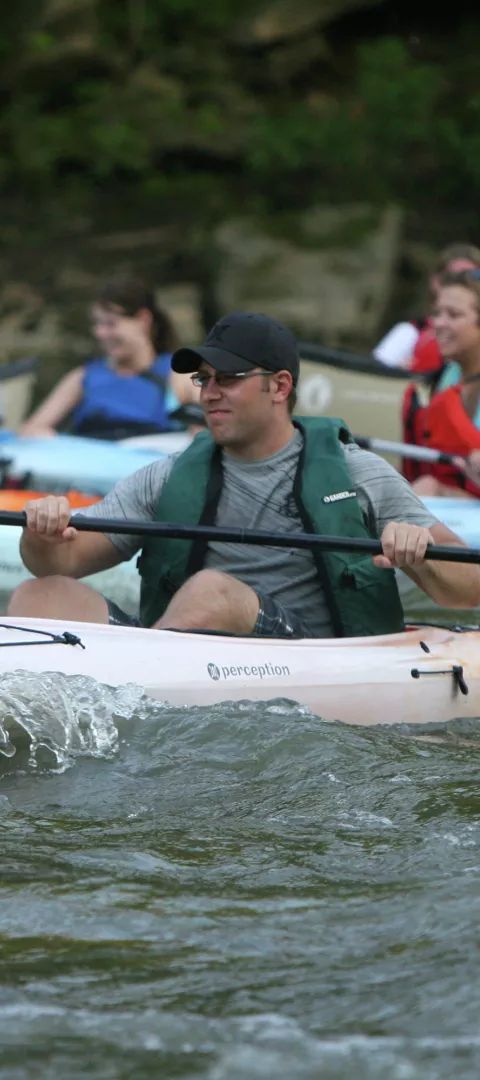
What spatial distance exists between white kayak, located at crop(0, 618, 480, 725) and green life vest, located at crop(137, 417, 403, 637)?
0.37 feet

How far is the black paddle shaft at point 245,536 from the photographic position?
374 cm

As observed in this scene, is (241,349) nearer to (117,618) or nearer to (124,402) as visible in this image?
(117,618)

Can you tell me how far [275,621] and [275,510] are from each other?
28 cm

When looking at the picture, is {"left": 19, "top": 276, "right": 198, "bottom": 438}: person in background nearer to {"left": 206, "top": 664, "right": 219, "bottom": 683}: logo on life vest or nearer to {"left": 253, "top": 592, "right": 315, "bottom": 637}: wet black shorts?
{"left": 253, "top": 592, "right": 315, "bottom": 637}: wet black shorts

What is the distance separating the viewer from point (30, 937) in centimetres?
262

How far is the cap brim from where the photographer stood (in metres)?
3.76

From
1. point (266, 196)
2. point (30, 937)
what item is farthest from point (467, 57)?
point (30, 937)

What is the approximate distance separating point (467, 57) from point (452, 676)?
976cm

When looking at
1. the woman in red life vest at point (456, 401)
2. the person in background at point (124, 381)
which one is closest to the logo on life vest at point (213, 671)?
the woman in red life vest at point (456, 401)

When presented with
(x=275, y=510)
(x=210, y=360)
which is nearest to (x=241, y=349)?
(x=210, y=360)

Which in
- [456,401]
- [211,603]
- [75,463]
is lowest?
[75,463]

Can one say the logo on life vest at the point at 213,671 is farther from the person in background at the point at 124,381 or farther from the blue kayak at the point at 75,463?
the person in background at the point at 124,381

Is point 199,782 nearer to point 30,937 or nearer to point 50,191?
point 30,937

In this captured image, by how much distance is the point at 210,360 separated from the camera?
3766 millimetres
